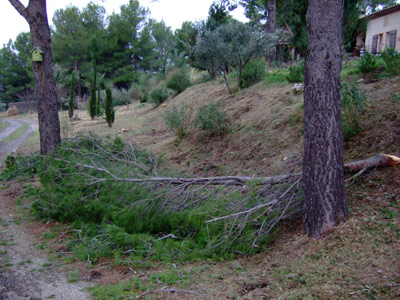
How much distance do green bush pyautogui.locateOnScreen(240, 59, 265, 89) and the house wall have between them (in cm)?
968

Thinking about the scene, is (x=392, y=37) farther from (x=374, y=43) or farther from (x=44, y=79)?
(x=44, y=79)

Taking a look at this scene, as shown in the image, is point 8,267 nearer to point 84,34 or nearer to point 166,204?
point 166,204

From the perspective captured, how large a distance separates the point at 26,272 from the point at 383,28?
2329 cm

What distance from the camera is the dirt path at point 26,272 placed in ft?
12.6

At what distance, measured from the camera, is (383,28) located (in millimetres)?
21969

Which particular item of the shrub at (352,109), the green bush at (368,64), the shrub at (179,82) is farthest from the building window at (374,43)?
the shrub at (352,109)

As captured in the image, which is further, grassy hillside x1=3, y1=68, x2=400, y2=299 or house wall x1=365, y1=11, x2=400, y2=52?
house wall x1=365, y1=11, x2=400, y2=52

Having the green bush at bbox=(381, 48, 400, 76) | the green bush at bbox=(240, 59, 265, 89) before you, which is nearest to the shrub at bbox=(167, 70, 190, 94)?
the green bush at bbox=(240, 59, 265, 89)

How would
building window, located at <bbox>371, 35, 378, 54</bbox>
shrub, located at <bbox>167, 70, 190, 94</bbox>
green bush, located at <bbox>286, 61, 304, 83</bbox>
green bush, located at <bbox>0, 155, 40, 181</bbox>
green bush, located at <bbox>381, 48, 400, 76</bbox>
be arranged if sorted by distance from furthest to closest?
building window, located at <bbox>371, 35, 378, 54</bbox>, shrub, located at <bbox>167, 70, 190, 94</bbox>, green bush, located at <bbox>286, 61, 304, 83</bbox>, green bush, located at <bbox>0, 155, 40, 181</bbox>, green bush, located at <bbox>381, 48, 400, 76</bbox>

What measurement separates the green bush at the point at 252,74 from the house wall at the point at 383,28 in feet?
31.7

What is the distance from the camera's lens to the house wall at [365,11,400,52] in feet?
68.3

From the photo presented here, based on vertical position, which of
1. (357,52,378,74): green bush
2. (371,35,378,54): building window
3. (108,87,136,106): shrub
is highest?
(371,35,378,54): building window

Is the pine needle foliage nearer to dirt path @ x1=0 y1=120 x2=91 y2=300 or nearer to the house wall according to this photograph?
dirt path @ x1=0 y1=120 x2=91 y2=300

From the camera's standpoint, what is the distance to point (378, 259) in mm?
3699
